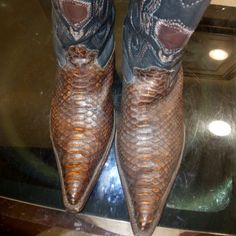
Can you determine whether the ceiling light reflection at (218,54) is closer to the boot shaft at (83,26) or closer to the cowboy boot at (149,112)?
the cowboy boot at (149,112)

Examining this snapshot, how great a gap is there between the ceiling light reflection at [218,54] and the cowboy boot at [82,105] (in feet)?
1.35

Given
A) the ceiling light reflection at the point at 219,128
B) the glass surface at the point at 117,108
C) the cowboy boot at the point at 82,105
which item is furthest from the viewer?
the ceiling light reflection at the point at 219,128

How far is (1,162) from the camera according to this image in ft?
2.97

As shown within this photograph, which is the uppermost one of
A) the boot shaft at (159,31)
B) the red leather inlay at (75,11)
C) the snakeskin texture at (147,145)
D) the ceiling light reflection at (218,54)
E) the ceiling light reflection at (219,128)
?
the ceiling light reflection at (218,54)

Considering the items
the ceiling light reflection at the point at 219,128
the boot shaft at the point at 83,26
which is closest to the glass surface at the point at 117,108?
the ceiling light reflection at the point at 219,128

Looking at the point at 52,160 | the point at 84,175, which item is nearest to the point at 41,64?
the point at 52,160

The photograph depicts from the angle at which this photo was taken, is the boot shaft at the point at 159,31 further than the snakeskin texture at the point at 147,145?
No

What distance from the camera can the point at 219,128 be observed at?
0.99 m

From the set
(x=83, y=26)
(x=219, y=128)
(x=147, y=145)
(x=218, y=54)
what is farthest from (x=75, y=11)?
(x=218, y=54)

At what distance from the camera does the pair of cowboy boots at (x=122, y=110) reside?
71cm

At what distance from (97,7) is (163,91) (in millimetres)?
185

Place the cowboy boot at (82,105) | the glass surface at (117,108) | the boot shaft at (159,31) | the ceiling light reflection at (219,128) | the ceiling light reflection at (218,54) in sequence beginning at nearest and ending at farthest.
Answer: the boot shaft at (159,31) < the cowboy boot at (82,105) < the glass surface at (117,108) < the ceiling light reflection at (219,128) < the ceiling light reflection at (218,54)

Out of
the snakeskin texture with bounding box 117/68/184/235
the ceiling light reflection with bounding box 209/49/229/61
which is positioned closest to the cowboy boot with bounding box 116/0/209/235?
the snakeskin texture with bounding box 117/68/184/235

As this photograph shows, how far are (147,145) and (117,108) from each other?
158mm
